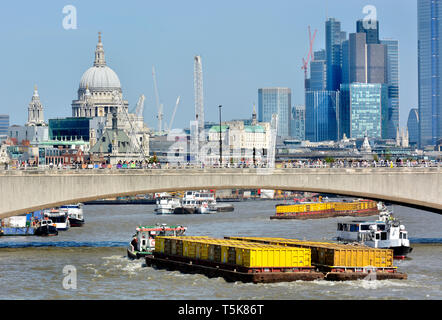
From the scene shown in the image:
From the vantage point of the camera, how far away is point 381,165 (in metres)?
111

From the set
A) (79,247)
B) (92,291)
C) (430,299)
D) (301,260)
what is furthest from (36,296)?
(79,247)

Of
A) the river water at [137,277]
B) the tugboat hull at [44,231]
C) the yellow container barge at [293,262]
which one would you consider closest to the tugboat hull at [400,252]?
the river water at [137,277]

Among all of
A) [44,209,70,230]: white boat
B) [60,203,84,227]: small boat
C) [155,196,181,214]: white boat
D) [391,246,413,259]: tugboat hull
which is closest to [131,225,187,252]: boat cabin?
[391,246,413,259]: tugboat hull

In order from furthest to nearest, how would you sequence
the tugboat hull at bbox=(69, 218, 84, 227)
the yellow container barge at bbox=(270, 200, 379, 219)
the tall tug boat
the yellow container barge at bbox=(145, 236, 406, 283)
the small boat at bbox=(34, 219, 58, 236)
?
the yellow container barge at bbox=(270, 200, 379, 219) → the tugboat hull at bbox=(69, 218, 84, 227) → the small boat at bbox=(34, 219, 58, 236) → the tall tug boat → the yellow container barge at bbox=(145, 236, 406, 283)

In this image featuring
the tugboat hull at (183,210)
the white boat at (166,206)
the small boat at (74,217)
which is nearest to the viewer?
the small boat at (74,217)

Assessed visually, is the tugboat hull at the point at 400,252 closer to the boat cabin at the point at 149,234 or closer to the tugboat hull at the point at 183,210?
the boat cabin at the point at 149,234

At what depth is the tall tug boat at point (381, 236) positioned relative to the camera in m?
89.4

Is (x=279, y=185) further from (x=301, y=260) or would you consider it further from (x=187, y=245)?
(x=301, y=260)

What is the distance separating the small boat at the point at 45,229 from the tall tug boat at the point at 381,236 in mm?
36144

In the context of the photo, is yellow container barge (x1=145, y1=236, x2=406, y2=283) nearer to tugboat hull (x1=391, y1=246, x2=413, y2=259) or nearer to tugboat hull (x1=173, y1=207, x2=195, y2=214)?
tugboat hull (x1=391, y1=246, x2=413, y2=259)

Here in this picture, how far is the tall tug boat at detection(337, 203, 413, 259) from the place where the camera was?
89.4 m

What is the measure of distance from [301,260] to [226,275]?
5.23 meters

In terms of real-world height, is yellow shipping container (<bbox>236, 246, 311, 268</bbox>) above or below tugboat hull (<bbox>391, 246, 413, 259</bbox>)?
above

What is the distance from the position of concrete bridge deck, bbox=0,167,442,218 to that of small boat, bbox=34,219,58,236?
18.9 meters
